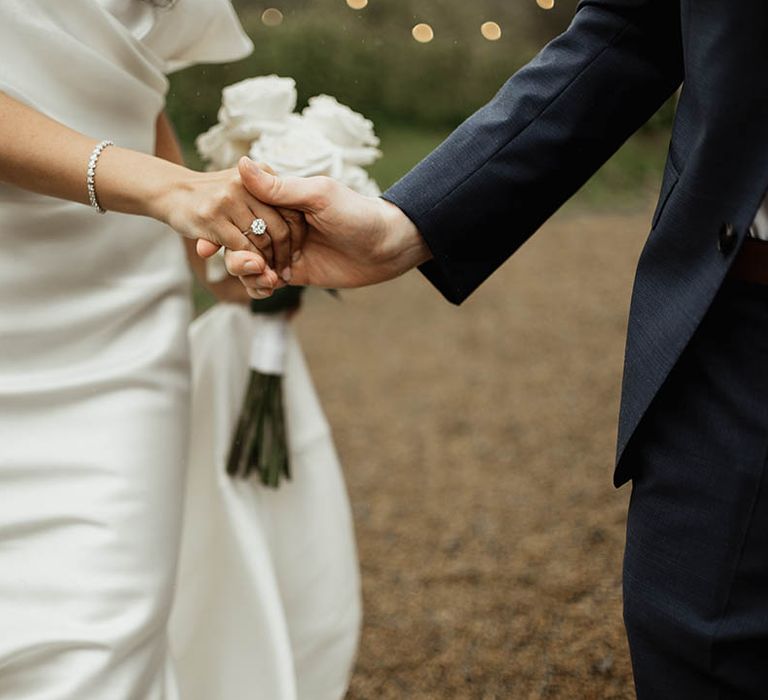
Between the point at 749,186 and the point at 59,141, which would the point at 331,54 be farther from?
the point at 749,186

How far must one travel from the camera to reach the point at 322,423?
2820 millimetres

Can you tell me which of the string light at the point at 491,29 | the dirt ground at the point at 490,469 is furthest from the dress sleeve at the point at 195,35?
the dirt ground at the point at 490,469

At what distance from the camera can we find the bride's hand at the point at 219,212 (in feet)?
6.31

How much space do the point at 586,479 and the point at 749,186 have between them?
3386 millimetres

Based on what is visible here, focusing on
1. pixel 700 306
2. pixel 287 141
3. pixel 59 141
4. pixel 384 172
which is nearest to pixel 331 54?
pixel 384 172

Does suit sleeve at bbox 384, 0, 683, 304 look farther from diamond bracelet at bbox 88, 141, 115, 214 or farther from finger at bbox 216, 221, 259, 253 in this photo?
diamond bracelet at bbox 88, 141, 115, 214

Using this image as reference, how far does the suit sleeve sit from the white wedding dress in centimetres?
66

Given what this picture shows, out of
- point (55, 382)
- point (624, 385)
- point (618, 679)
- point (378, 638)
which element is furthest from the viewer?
point (378, 638)

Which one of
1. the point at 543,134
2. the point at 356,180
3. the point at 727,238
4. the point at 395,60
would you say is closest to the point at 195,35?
the point at 356,180

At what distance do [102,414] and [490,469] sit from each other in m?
3.03

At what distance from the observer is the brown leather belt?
57.3 inches

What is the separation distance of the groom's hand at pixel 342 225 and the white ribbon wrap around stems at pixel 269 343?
2.00ft

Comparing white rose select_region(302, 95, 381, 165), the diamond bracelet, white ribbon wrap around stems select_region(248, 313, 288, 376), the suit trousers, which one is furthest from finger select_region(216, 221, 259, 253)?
the suit trousers

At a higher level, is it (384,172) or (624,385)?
(624,385)
